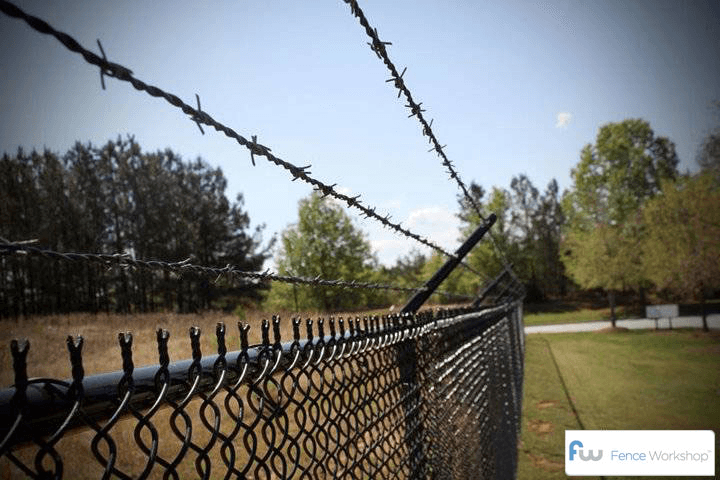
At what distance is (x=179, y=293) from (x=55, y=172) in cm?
1460

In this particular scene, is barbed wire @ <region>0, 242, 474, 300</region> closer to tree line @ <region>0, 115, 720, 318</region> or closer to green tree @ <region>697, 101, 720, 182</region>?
tree line @ <region>0, 115, 720, 318</region>

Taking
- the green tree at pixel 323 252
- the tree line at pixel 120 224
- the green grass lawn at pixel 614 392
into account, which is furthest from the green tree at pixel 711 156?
the tree line at pixel 120 224

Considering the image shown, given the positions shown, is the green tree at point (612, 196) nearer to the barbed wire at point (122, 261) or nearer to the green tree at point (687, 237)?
the green tree at point (687, 237)

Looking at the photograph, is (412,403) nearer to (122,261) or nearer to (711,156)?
(122,261)

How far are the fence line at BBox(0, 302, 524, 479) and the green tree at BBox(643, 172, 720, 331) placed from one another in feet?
67.8

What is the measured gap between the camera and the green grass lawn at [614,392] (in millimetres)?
6872

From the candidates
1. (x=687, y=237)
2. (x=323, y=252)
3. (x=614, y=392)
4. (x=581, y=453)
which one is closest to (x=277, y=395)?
(x=581, y=453)

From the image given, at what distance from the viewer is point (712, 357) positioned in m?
14.5

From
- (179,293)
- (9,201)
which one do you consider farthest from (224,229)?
(9,201)

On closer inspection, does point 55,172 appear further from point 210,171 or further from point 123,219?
point 210,171

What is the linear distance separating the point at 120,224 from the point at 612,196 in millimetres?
44201

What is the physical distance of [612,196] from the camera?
28516mm

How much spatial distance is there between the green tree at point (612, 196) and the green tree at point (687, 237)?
2744mm

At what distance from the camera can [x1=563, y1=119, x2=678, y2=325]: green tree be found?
25.3 m
